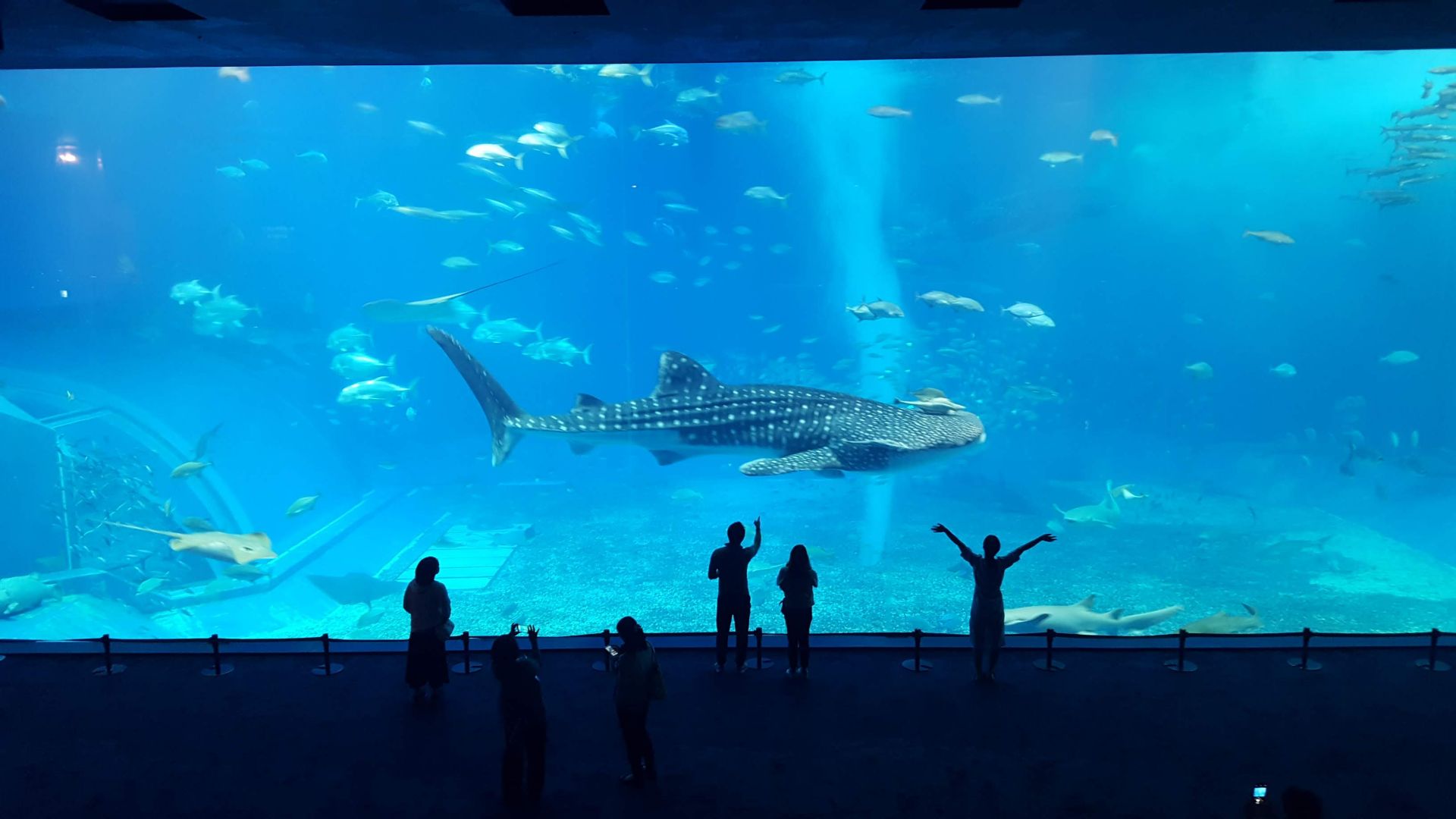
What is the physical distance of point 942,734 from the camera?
13.6 ft

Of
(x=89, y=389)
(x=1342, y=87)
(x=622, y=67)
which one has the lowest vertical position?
(x=89, y=389)

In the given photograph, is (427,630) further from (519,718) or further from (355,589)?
(355,589)

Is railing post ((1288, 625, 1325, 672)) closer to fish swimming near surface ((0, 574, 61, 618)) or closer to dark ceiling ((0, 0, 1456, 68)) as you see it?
dark ceiling ((0, 0, 1456, 68))

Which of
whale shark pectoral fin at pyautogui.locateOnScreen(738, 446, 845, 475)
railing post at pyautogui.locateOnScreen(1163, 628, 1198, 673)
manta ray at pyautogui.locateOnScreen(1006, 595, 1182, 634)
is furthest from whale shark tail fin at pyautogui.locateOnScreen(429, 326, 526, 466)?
railing post at pyautogui.locateOnScreen(1163, 628, 1198, 673)

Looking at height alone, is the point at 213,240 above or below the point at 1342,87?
below

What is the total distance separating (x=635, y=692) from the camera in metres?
3.49

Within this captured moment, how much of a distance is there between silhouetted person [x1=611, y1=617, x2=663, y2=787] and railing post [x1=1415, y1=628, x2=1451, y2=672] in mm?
4919

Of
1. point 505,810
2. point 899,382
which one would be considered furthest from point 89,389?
point 505,810

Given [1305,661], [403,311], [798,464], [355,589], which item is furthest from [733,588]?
[403,311]

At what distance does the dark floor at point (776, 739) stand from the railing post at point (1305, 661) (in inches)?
4.0

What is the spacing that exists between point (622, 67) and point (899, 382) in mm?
13725

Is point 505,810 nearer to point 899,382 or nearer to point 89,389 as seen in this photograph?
point 899,382

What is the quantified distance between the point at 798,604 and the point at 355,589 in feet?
48.9

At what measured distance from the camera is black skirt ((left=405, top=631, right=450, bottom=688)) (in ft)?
14.8
